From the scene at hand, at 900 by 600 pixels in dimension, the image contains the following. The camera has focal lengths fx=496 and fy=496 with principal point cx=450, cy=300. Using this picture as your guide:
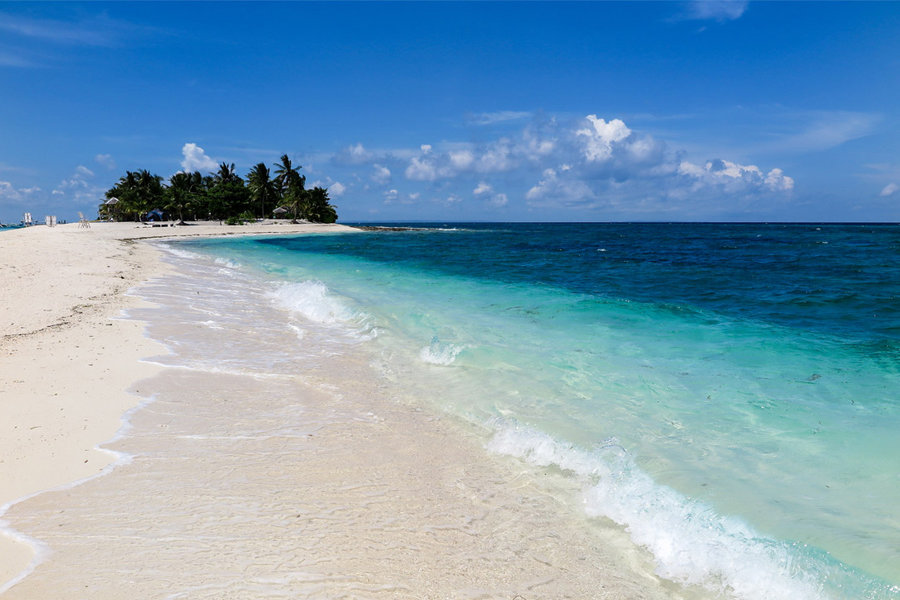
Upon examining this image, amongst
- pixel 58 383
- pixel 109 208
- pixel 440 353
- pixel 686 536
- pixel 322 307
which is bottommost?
pixel 686 536

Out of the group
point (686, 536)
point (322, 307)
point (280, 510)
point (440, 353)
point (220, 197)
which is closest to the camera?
point (686, 536)

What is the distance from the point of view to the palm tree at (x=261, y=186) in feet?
284

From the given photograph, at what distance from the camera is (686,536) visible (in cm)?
405

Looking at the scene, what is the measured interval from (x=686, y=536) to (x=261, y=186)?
9360 centimetres

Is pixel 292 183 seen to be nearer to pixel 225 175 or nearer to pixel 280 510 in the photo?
pixel 225 175

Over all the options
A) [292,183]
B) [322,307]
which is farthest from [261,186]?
[322,307]

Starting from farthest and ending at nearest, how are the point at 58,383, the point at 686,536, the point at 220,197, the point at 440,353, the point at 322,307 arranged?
the point at 220,197 < the point at 322,307 < the point at 440,353 < the point at 58,383 < the point at 686,536

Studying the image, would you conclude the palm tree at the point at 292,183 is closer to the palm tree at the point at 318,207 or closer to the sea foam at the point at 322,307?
the palm tree at the point at 318,207

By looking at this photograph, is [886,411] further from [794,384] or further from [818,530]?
[818,530]

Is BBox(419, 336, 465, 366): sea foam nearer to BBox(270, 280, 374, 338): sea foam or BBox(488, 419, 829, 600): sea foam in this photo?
BBox(270, 280, 374, 338): sea foam

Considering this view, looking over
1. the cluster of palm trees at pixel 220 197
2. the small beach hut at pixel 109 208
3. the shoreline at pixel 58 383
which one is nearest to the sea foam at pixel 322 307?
the shoreline at pixel 58 383

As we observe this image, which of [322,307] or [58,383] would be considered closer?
[58,383]

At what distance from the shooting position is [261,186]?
288 feet

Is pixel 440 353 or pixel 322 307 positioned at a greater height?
pixel 322 307
